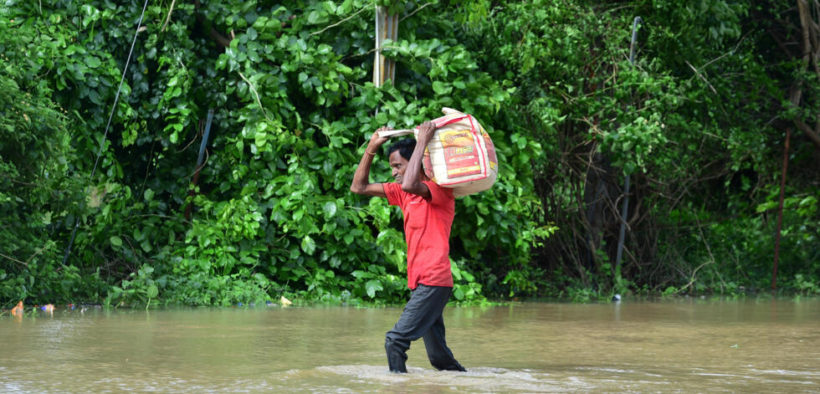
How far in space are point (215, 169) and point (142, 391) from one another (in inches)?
246

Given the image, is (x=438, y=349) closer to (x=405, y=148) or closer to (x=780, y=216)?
(x=405, y=148)

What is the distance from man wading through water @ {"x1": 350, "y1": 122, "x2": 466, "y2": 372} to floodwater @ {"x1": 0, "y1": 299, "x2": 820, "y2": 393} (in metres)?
0.16

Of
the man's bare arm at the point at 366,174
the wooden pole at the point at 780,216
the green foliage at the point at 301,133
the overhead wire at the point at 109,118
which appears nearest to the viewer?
the man's bare arm at the point at 366,174

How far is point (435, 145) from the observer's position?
5770mm

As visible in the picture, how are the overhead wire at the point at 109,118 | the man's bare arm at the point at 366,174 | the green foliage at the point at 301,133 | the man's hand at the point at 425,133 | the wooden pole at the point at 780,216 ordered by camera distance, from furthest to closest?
the wooden pole at the point at 780,216 < the overhead wire at the point at 109,118 < the green foliage at the point at 301,133 < the man's bare arm at the point at 366,174 < the man's hand at the point at 425,133

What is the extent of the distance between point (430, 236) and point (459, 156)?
0.44m

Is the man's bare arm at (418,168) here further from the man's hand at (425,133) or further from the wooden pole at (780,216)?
the wooden pole at (780,216)

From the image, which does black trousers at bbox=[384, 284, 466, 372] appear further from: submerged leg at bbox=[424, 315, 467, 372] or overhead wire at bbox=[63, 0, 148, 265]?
overhead wire at bbox=[63, 0, 148, 265]

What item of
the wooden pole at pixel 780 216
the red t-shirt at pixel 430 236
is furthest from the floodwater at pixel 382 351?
the wooden pole at pixel 780 216

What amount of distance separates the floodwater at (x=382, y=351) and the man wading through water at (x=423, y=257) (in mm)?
162

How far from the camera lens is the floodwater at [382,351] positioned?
18.0ft

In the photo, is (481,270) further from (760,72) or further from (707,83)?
(760,72)

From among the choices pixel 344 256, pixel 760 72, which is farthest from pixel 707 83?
pixel 344 256

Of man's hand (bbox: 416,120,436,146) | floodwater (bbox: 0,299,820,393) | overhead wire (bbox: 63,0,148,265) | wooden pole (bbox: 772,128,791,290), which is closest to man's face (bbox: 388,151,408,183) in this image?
man's hand (bbox: 416,120,436,146)
